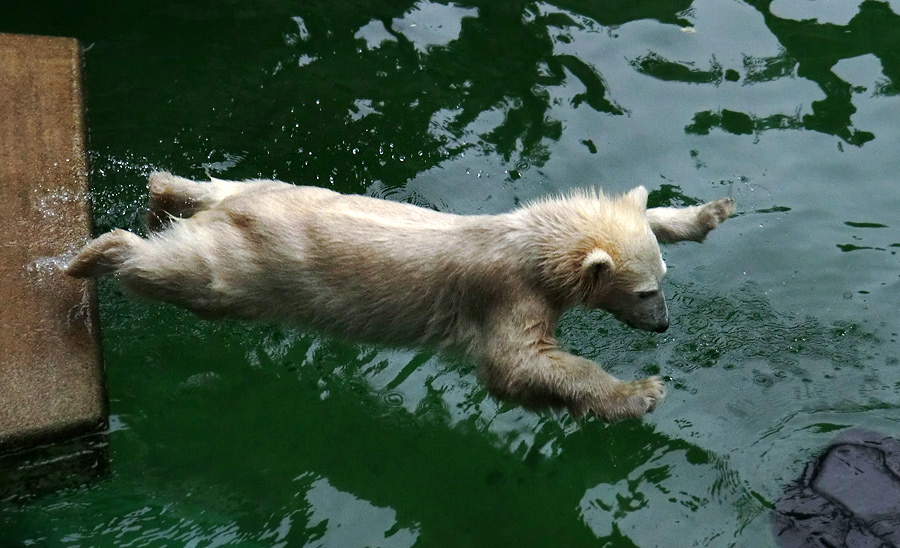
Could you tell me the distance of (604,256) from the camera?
4.53 m

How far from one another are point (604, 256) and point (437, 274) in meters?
0.88

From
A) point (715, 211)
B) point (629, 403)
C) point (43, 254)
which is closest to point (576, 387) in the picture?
point (629, 403)

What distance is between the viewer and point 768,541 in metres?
5.12

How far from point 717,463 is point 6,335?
4.00 meters

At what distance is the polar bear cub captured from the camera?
4664 millimetres

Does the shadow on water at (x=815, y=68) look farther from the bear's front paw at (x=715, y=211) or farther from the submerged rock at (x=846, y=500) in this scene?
the submerged rock at (x=846, y=500)

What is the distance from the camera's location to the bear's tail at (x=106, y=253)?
15.8 ft

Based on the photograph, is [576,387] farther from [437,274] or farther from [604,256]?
[437,274]

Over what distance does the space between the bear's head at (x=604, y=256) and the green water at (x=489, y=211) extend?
2.73ft

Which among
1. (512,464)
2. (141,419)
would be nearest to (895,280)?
(512,464)

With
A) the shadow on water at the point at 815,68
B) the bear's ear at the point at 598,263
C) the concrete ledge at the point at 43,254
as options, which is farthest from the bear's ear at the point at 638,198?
the concrete ledge at the point at 43,254

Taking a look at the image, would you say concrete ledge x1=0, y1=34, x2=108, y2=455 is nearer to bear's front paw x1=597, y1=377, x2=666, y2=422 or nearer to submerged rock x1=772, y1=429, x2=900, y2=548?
bear's front paw x1=597, y1=377, x2=666, y2=422

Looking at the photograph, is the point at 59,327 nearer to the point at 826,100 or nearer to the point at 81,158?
the point at 81,158

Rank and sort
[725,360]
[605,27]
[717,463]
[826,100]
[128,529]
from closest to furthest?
[128,529]
[717,463]
[725,360]
[826,100]
[605,27]
